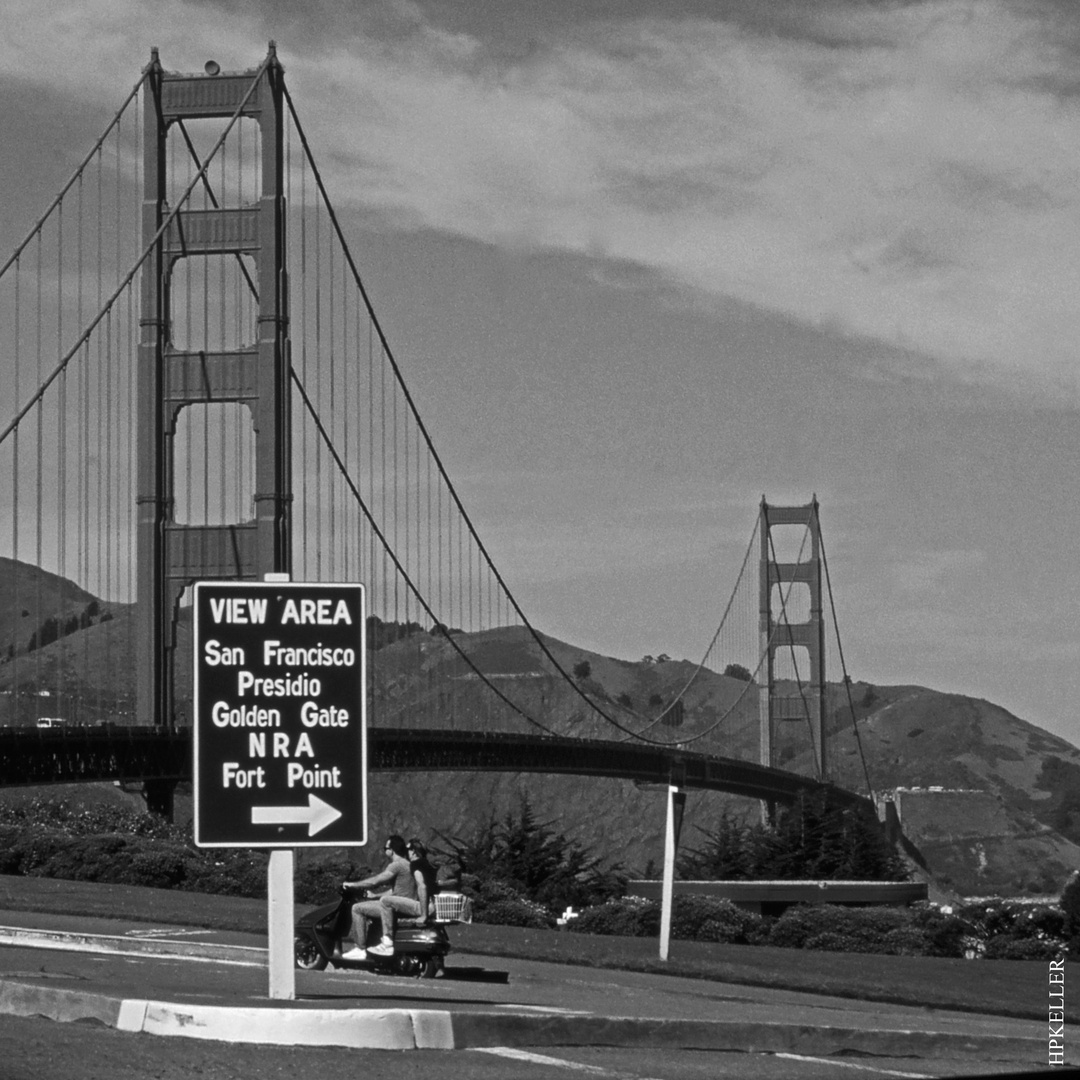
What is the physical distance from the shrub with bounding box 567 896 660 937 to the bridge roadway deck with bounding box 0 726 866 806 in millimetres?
1858

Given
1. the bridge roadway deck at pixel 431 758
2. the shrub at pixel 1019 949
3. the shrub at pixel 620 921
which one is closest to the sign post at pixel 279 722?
the bridge roadway deck at pixel 431 758

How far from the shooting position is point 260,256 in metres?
57.2

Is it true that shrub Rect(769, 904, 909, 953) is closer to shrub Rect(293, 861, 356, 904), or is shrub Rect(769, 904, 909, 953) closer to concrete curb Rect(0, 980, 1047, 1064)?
shrub Rect(293, 861, 356, 904)

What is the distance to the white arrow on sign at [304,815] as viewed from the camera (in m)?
12.2

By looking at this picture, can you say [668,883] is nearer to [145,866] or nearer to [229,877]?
[229,877]

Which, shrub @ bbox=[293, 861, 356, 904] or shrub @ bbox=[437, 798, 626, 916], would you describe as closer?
shrub @ bbox=[293, 861, 356, 904]

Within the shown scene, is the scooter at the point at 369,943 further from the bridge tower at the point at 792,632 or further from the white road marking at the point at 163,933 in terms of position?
the bridge tower at the point at 792,632

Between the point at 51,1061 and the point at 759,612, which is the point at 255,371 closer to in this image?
the point at 51,1061

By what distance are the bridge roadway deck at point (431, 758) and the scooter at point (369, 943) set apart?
818 cm

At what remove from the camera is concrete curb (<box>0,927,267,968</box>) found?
745 inches

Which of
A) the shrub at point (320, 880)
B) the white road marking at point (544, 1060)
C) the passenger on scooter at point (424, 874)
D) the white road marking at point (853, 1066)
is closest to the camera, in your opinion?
the white road marking at point (544, 1060)

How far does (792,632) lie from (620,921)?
101024mm

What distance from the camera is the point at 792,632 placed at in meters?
129

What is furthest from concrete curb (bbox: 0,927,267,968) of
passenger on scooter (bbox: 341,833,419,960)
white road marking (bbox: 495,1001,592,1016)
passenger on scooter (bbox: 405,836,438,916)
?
white road marking (bbox: 495,1001,592,1016)
